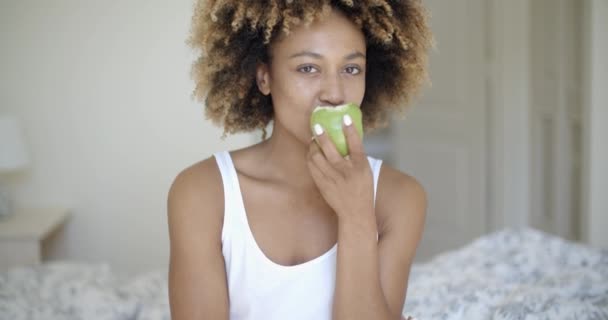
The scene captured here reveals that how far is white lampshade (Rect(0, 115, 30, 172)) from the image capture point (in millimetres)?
3162

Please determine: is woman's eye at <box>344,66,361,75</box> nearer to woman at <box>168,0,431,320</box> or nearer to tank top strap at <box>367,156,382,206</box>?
woman at <box>168,0,431,320</box>

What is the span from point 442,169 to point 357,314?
10.3ft

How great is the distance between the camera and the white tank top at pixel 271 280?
1.56m

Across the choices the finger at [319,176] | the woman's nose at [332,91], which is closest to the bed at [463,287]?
the finger at [319,176]

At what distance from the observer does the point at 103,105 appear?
344 cm

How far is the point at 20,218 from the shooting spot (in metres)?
3.28

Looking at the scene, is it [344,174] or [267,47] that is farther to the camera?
[267,47]

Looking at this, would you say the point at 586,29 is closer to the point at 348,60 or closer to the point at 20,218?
the point at 348,60

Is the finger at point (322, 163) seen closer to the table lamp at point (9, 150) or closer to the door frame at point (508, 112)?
the table lamp at point (9, 150)

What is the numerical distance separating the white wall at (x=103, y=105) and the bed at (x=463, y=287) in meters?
1.02

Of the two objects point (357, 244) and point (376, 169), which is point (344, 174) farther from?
point (376, 169)

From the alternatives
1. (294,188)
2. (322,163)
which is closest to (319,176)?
(322,163)

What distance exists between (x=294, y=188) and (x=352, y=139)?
38 centimetres

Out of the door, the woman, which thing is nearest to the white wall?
the door
